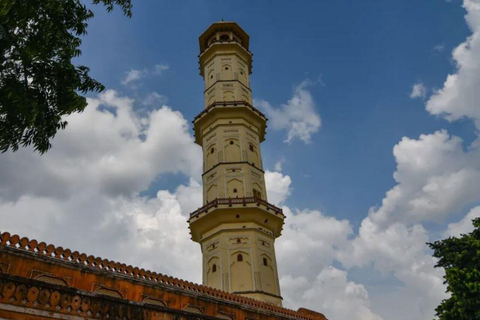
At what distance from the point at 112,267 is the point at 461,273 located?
15.7 meters

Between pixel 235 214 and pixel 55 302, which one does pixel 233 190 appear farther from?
pixel 55 302

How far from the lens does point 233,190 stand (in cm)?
2823

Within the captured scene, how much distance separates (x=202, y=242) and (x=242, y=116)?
35.3 ft

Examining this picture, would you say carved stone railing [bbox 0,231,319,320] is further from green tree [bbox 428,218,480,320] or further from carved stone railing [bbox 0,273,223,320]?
green tree [bbox 428,218,480,320]

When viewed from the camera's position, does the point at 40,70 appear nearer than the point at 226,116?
Yes

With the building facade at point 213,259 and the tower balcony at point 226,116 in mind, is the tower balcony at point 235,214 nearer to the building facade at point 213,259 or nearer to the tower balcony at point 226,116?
the building facade at point 213,259

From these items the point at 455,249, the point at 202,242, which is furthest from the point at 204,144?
the point at 455,249

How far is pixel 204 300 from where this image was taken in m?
16.8

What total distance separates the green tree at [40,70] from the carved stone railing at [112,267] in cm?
328

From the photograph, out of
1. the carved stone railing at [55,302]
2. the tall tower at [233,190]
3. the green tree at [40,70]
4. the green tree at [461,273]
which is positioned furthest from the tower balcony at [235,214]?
the carved stone railing at [55,302]

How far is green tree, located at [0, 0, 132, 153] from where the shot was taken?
1130 centimetres

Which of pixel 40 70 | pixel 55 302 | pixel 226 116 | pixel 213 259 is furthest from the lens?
pixel 226 116

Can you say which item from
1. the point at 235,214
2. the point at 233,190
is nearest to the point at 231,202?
the point at 235,214

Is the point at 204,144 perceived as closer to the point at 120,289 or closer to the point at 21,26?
the point at 120,289
